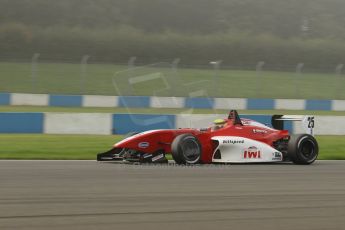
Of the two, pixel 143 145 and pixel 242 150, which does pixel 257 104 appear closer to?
pixel 242 150

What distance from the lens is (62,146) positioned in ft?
36.6

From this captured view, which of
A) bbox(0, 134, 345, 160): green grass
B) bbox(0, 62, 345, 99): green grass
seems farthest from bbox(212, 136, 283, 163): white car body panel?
bbox(0, 62, 345, 99): green grass

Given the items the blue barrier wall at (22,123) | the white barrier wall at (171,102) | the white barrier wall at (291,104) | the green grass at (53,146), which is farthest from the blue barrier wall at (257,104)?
the white barrier wall at (171,102)

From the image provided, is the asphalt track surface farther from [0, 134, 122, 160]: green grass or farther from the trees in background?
the trees in background

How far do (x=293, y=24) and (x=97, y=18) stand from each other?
11.8m

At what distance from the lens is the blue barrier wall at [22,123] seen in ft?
44.9

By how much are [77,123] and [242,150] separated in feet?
18.7

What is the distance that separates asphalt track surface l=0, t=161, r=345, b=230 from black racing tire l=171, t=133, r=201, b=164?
0.19 m

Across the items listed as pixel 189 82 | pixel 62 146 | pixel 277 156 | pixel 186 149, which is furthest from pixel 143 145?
pixel 189 82

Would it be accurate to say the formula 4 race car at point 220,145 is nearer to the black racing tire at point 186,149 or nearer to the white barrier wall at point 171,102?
the black racing tire at point 186,149

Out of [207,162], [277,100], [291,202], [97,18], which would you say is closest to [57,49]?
[97,18]

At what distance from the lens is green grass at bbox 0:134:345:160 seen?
10.1 m

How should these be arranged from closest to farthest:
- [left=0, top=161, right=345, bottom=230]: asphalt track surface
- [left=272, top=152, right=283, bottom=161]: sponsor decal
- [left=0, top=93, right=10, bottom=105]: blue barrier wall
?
[left=0, top=161, right=345, bottom=230]: asphalt track surface < [left=272, top=152, right=283, bottom=161]: sponsor decal < [left=0, top=93, right=10, bottom=105]: blue barrier wall

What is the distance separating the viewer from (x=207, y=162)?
9.02 metres
